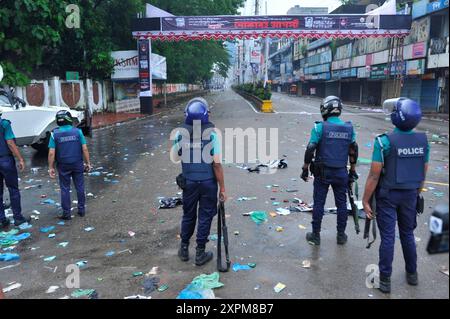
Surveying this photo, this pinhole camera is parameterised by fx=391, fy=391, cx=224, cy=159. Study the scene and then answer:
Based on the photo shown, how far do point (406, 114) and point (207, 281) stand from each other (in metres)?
2.58

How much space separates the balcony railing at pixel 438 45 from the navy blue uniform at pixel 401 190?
25.6m

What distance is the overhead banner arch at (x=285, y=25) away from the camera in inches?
1004

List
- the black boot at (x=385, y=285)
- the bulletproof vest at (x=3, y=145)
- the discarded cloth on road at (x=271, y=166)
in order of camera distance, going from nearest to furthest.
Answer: the black boot at (x=385, y=285) < the bulletproof vest at (x=3, y=145) < the discarded cloth on road at (x=271, y=166)

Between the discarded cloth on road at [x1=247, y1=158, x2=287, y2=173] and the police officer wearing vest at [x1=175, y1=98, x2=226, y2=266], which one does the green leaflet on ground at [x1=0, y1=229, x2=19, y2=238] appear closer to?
the police officer wearing vest at [x1=175, y1=98, x2=226, y2=266]

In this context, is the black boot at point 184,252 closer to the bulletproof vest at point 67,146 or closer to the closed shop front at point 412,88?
the bulletproof vest at point 67,146

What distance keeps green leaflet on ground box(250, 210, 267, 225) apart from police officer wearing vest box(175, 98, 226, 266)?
1.62 m

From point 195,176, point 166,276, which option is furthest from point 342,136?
point 166,276

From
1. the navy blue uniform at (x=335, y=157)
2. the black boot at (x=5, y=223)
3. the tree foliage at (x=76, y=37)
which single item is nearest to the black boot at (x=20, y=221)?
the black boot at (x=5, y=223)

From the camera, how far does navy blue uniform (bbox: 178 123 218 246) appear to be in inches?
174

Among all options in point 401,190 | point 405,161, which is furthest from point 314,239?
point 405,161

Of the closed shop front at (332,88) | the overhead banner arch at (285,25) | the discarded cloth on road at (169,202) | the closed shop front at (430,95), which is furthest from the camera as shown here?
the closed shop front at (332,88)

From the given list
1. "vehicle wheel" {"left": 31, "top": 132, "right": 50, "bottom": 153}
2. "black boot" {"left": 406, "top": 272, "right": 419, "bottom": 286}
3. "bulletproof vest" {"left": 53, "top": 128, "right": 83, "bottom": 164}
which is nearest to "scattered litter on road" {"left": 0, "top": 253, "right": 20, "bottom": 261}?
"bulletproof vest" {"left": 53, "top": 128, "right": 83, "bottom": 164}

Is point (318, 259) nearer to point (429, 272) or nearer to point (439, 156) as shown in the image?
point (429, 272)
